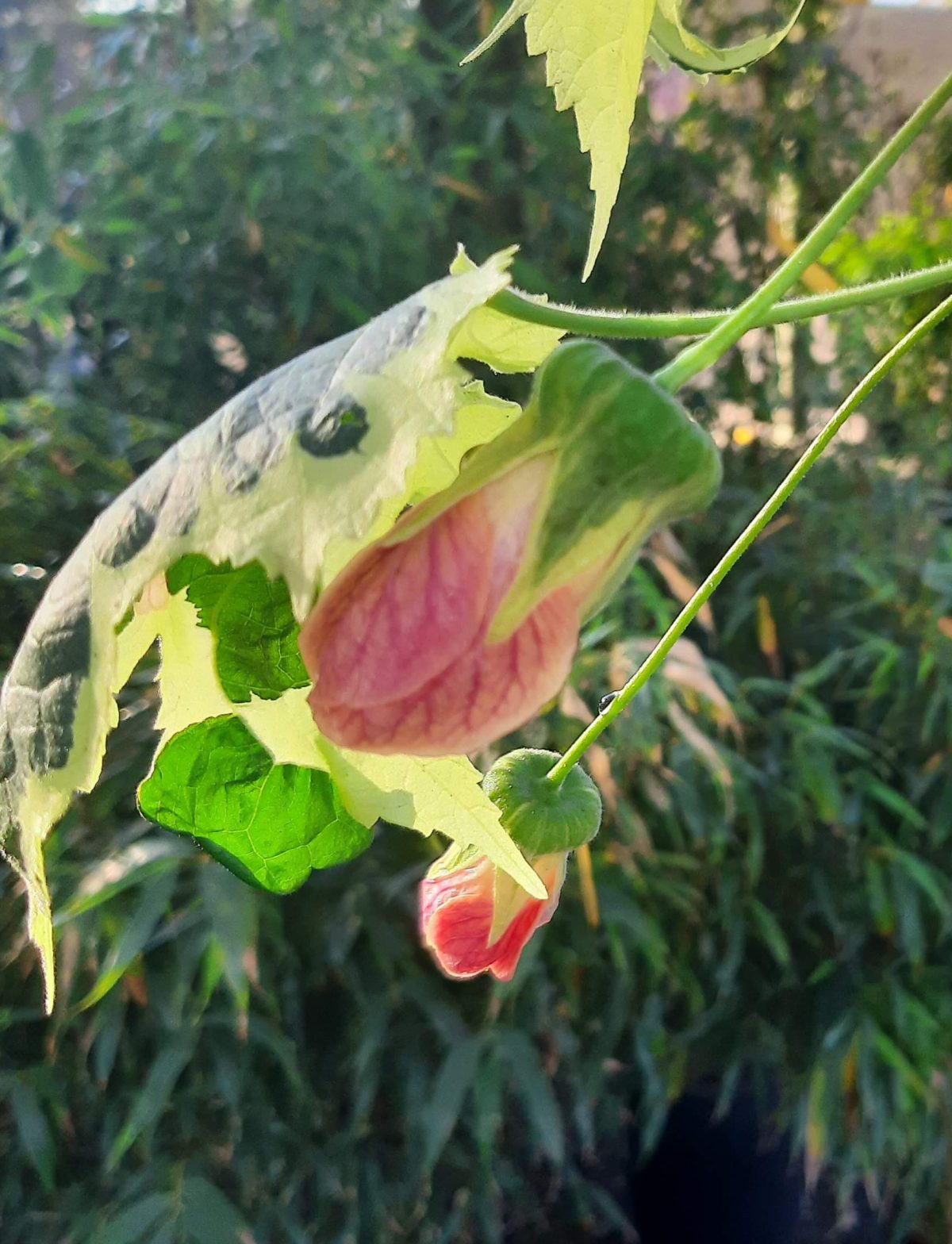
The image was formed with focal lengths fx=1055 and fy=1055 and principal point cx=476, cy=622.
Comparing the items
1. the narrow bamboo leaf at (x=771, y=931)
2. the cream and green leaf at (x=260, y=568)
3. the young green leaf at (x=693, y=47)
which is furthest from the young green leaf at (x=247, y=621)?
the narrow bamboo leaf at (x=771, y=931)

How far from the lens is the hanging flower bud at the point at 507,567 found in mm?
149

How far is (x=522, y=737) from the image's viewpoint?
0.73 metres

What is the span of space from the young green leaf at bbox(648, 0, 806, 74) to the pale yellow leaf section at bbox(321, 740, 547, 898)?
17 cm

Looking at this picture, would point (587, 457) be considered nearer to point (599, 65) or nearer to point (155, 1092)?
point (599, 65)

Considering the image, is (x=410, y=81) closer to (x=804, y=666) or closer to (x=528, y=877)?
(x=804, y=666)

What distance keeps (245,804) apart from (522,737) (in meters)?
0.50

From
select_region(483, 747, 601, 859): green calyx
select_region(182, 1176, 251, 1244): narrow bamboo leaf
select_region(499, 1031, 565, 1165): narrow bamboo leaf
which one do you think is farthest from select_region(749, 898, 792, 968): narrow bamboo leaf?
select_region(483, 747, 601, 859): green calyx

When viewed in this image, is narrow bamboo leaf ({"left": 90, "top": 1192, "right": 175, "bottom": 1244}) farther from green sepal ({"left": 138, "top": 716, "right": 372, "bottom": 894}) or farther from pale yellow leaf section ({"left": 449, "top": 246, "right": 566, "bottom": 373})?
pale yellow leaf section ({"left": 449, "top": 246, "right": 566, "bottom": 373})

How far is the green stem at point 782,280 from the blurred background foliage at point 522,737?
52 cm

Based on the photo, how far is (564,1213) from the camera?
0.93 metres

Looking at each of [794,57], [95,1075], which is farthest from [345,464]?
[794,57]

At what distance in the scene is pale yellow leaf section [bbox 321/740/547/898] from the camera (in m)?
0.19

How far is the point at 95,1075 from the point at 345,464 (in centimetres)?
68

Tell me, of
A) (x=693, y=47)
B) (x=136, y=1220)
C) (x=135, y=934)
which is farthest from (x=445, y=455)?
(x=136, y=1220)
